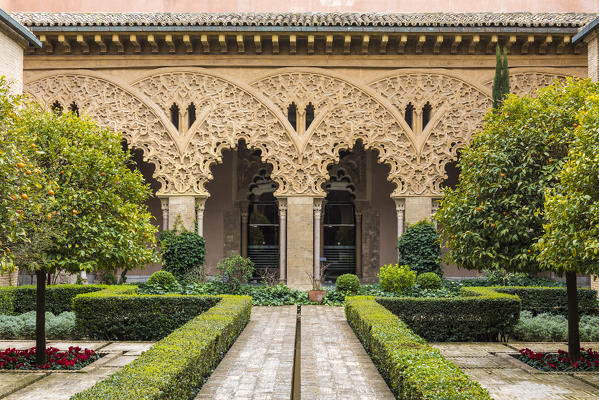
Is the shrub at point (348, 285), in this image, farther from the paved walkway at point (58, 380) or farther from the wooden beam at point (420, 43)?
the wooden beam at point (420, 43)

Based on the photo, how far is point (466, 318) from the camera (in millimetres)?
10383

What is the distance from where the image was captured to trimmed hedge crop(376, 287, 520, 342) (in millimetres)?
10320

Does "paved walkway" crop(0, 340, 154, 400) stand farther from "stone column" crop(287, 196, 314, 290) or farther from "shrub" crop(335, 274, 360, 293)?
"stone column" crop(287, 196, 314, 290)

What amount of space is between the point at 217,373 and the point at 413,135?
11130mm

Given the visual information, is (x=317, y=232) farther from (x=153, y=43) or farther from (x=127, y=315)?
(x=127, y=315)

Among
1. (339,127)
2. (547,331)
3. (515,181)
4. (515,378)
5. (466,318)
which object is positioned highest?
(339,127)

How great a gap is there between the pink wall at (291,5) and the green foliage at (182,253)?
7776 mm

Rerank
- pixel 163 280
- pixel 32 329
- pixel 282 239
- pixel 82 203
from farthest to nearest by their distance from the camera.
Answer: pixel 282 239 < pixel 163 280 < pixel 32 329 < pixel 82 203

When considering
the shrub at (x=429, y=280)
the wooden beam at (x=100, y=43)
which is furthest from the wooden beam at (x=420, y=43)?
the wooden beam at (x=100, y=43)

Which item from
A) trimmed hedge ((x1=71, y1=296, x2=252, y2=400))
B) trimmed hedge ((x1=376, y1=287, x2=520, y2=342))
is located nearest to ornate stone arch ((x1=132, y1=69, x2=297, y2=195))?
trimmed hedge ((x1=376, y1=287, x2=520, y2=342))

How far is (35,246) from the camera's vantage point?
21.4 ft

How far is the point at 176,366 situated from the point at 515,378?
429 cm

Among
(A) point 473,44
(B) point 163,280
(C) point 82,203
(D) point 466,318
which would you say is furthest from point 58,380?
(A) point 473,44

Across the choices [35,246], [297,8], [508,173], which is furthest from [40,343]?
[297,8]
